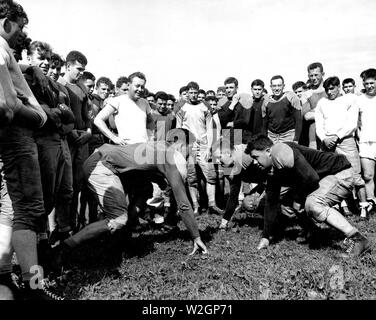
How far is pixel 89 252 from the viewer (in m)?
5.14

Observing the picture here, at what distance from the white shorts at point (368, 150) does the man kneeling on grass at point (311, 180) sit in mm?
2463

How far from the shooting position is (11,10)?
3234mm

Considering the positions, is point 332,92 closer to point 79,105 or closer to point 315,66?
point 315,66

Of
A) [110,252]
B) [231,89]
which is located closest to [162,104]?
[231,89]

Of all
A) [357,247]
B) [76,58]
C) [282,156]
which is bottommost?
[357,247]

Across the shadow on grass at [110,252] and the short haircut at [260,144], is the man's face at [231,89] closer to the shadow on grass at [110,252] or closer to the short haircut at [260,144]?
the shadow on grass at [110,252]

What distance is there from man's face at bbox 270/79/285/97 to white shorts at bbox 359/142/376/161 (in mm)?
1851

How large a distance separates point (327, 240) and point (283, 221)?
4.06 ft

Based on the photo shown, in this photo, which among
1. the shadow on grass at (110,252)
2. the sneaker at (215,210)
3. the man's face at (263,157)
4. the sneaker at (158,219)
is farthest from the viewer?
the sneaker at (215,210)

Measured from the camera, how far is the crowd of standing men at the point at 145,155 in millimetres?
3234

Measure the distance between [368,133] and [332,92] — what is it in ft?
3.53

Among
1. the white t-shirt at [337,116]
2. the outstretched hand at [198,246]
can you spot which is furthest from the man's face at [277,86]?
the outstretched hand at [198,246]
